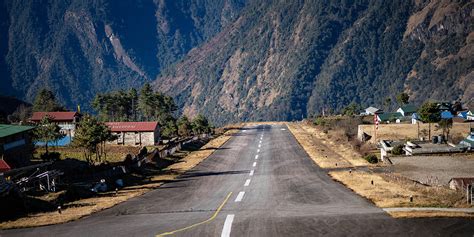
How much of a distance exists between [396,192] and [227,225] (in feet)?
49.3

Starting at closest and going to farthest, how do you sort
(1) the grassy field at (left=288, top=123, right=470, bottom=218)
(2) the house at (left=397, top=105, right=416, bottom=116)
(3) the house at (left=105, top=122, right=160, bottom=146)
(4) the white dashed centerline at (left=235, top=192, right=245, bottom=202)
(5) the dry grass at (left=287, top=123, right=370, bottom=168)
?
1. (1) the grassy field at (left=288, top=123, right=470, bottom=218)
2. (4) the white dashed centerline at (left=235, top=192, right=245, bottom=202)
3. (5) the dry grass at (left=287, top=123, right=370, bottom=168)
4. (3) the house at (left=105, top=122, right=160, bottom=146)
5. (2) the house at (left=397, top=105, right=416, bottom=116)

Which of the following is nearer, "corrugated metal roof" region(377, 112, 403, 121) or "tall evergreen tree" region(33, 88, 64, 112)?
"corrugated metal roof" region(377, 112, 403, 121)

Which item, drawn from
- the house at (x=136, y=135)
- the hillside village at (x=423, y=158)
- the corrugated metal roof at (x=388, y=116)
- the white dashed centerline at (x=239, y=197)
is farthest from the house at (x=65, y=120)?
the corrugated metal roof at (x=388, y=116)

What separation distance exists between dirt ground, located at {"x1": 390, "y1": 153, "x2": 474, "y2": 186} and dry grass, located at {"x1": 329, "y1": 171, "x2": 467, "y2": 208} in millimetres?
5146

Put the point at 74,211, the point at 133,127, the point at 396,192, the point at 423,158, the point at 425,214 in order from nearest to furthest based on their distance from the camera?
the point at 425,214
the point at 74,211
the point at 396,192
the point at 423,158
the point at 133,127

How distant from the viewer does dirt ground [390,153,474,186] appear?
4280 cm

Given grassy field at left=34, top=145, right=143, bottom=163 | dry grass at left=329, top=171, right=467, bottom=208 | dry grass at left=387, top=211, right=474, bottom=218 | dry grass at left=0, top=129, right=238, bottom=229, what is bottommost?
grassy field at left=34, top=145, right=143, bottom=163

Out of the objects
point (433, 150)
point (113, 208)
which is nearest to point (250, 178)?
point (113, 208)

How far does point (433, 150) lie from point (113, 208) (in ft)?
164

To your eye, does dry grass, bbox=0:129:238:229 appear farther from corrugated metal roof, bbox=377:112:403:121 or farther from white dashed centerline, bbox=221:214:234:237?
corrugated metal roof, bbox=377:112:403:121

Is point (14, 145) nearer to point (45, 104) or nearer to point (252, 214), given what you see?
point (252, 214)

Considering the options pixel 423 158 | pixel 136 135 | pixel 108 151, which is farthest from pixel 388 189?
pixel 136 135

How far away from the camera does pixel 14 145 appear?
46.1 metres

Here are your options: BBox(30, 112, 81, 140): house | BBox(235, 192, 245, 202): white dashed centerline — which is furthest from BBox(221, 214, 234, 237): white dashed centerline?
BBox(30, 112, 81, 140): house
